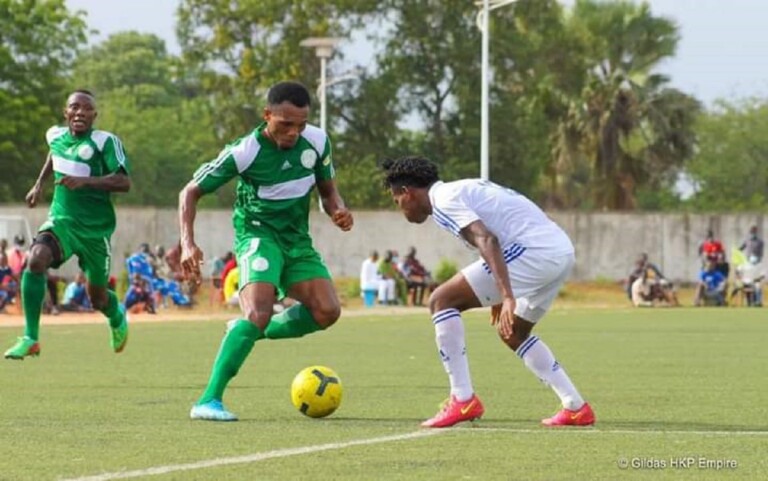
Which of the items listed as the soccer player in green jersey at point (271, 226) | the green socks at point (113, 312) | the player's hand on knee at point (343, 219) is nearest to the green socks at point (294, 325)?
the soccer player in green jersey at point (271, 226)

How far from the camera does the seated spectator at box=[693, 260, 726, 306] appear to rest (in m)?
45.8

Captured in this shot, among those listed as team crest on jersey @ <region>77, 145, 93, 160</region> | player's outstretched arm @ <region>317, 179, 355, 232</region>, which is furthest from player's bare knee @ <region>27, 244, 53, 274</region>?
player's outstretched arm @ <region>317, 179, 355, 232</region>

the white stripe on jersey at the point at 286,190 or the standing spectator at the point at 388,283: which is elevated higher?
the white stripe on jersey at the point at 286,190

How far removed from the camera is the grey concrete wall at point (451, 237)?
170 feet

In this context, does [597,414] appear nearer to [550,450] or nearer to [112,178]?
[550,450]

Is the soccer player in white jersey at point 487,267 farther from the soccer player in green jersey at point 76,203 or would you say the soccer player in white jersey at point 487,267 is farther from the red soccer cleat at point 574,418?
the soccer player in green jersey at point 76,203

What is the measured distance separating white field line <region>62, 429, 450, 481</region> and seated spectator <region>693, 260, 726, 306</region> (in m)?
36.1

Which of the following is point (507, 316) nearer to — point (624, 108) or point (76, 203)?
point (76, 203)

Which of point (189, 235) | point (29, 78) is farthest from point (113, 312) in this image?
point (29, 78)

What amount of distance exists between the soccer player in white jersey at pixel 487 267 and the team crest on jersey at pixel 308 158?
3.02 feet

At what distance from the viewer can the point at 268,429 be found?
10.6 metres

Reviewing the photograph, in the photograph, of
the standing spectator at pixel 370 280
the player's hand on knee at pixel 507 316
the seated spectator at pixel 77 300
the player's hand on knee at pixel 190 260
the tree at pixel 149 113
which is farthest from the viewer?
the tree at pixel 149 113

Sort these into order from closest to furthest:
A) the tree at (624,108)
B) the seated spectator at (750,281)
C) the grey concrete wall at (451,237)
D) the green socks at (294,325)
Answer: the green socks at (294,325) < the seated spectator at (750,281) < the grey concrete wall at (451,237) < the tree at (624,108)

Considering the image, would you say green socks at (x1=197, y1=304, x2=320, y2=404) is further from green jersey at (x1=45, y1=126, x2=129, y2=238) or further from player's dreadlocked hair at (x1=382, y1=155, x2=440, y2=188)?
green jersey at (x1=45, y1=126, x2=129, y2=238)
